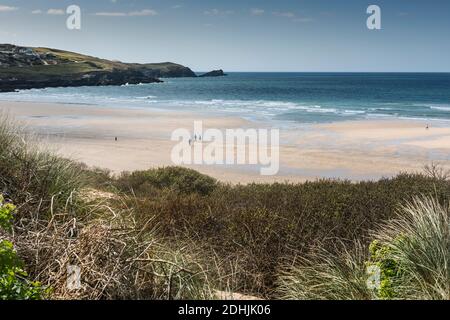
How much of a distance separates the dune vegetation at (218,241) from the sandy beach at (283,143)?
351 inches

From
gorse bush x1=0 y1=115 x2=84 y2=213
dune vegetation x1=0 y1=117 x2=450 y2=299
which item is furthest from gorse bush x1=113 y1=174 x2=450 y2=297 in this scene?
gorse bush x1=0 y1=115 x2=84 y2=213

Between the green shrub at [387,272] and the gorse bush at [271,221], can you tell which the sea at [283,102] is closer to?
the gorse bush at [271,221]

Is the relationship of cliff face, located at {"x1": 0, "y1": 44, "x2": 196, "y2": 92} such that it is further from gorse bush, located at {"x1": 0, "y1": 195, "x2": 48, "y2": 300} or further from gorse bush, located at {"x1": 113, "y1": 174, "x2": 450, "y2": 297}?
gorse bush, located at {"x1": 0, "y1": 195, "x2": 48, "y2": 300}

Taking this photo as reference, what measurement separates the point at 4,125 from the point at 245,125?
31.2m

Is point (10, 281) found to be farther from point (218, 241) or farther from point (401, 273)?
point (218, 241)

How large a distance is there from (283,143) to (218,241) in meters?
22.5

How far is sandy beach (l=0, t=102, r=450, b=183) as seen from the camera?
21.7 metres

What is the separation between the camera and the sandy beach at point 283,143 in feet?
71.2

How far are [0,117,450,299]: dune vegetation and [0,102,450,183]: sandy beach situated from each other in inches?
351

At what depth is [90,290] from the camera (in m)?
4.63

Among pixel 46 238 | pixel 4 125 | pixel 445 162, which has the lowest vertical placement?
pixel 445 162
